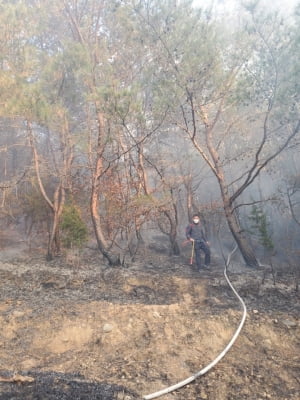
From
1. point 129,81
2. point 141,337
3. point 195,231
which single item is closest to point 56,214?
point 195,231

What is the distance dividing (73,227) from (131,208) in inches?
72.6

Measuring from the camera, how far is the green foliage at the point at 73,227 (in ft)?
29.5

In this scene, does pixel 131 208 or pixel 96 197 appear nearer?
pixel 96 197

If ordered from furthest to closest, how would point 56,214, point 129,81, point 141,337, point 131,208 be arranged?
1. point 129,81
2. point 56,214
3. point 131,208
4. point 141,337

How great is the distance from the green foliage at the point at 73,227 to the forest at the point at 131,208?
0.04 meters

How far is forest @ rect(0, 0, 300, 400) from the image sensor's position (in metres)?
4.32

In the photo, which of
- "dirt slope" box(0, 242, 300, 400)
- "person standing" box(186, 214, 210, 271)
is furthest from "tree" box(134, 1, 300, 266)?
"dirt slope" box(0, 242, 300, 400)

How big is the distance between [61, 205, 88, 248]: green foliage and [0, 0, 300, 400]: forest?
4 cm

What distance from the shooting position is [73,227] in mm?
8969

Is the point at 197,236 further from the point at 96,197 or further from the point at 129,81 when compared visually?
the point at 129,81

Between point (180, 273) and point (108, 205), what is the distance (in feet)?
10.5

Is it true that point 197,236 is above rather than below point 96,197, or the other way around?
below

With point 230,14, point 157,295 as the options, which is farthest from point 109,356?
point 230,14

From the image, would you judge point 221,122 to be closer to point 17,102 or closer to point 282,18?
point 282,18
